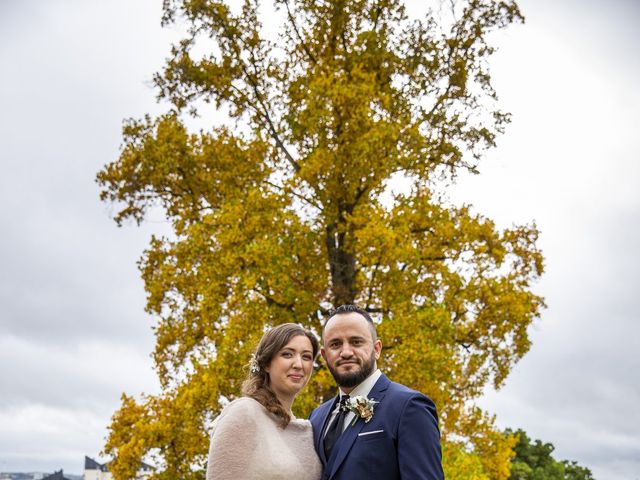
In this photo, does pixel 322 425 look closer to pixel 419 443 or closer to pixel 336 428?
pixel 336 428

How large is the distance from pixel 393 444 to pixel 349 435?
0.33 m

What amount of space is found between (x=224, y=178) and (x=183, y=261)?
6.90ft

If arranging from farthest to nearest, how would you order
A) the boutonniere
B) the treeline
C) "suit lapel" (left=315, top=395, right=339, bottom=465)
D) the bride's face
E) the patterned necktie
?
the treeline < the bride's face < "suit lapel" (left=315, top=395, right=339, bottom=465) < the patterned necktie < the boutonniere

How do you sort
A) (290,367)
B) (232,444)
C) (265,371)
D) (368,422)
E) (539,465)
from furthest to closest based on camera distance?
1. (539,465)
2. (265,371)
3. (290,367)
4. (232,444)
5. (368,422)

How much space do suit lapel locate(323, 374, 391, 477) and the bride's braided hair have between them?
534 mm

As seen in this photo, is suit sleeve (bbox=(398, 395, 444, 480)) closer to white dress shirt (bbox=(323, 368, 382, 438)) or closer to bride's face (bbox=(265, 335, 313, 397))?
white dress shirt (bbox=(323, 368, 382, 438))

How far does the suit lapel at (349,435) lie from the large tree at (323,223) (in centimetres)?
653

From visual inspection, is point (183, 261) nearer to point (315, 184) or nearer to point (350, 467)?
point (315, 184)

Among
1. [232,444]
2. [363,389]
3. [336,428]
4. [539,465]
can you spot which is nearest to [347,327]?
[363,389]

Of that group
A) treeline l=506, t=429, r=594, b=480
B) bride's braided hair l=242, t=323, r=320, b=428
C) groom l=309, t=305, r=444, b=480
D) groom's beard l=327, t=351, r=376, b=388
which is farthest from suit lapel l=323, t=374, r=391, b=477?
treeline l=506, t=429, r=594, b=480

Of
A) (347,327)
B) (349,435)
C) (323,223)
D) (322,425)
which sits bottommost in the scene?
(349,435)

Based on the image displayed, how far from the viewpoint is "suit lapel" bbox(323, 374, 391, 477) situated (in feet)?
13.9

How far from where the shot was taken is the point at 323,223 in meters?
13.4

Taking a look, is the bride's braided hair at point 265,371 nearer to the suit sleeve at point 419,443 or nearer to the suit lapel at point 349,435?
the suit lapel at point 349,435
